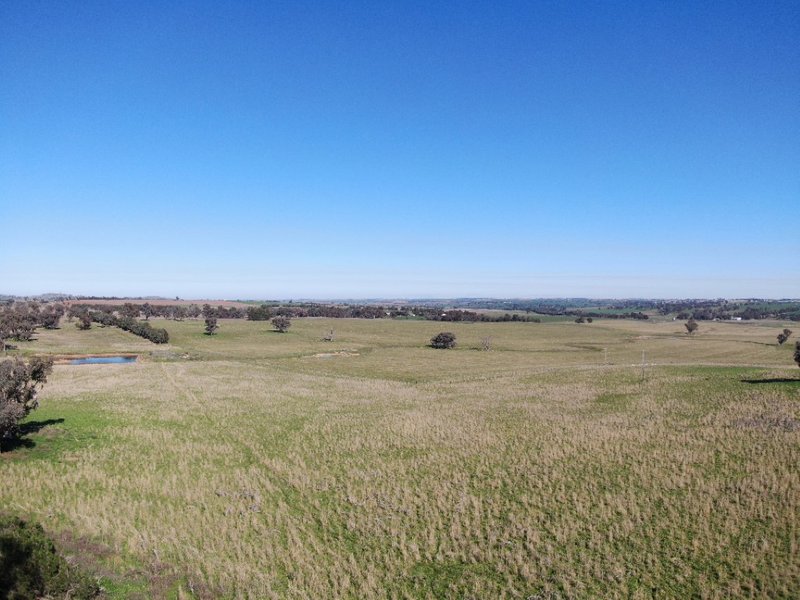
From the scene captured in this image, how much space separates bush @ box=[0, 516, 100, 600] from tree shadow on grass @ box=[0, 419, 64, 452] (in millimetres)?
19251

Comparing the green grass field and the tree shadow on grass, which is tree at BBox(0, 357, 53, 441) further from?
the green grass field

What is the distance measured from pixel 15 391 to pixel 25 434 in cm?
480

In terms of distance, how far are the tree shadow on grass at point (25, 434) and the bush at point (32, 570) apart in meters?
19.3

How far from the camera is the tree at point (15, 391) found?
91.1 ft

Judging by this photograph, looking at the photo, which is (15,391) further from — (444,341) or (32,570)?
(444,341)

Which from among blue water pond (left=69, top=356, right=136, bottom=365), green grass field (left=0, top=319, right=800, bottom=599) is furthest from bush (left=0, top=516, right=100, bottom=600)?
blue water pond (left=69, top=356, right=136, bottom=365)

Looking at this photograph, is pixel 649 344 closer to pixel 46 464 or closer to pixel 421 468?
pixel 421 468

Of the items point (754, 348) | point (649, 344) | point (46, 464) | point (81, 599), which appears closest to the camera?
point (81, 599)

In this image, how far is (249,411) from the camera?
46.0 metres

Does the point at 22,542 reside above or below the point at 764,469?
above

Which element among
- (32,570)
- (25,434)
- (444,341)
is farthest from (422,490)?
(444,341)

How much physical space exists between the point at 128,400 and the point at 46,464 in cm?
2271

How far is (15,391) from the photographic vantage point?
29562 mm

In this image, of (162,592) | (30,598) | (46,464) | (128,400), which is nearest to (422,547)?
(162,592)
